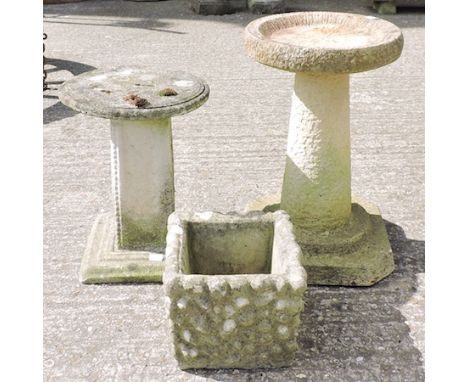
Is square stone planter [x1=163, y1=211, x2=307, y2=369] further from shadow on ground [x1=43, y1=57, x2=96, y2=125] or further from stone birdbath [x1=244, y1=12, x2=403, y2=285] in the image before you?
shadow on ground [x1=43, y1=57, x2=96, y2=125]

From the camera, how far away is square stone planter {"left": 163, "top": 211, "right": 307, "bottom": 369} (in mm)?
2508

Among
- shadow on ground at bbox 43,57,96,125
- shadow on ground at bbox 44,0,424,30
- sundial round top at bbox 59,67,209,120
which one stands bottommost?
shadow on ground at bbox 43,57,96,125

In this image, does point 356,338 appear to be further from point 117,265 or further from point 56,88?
point 56,88

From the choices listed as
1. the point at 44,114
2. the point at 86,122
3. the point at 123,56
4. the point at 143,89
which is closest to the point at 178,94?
the point at 143,89

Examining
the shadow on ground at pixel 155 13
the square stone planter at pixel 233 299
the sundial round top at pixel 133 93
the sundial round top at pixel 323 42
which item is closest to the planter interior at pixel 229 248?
the square stone planter at pixel 233 299

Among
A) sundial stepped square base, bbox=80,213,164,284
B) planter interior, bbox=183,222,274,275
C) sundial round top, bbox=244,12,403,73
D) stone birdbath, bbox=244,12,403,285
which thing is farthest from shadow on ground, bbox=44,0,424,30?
planter interior, bbox=183,222,274,275

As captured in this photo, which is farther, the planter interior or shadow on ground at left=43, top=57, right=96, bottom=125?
shadow on ground at left=43, top=57, right=96, bottom=125

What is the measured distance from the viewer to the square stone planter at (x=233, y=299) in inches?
98.7

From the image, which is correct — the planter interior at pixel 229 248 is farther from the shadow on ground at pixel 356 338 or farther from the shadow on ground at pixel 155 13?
the shadow on ground at pixel 155 13

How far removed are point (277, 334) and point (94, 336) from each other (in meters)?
0.87

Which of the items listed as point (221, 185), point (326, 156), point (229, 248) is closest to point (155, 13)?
point (221, 185)

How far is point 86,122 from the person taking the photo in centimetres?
535

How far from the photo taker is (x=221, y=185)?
4.28 m

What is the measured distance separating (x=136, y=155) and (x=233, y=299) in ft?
3.27
